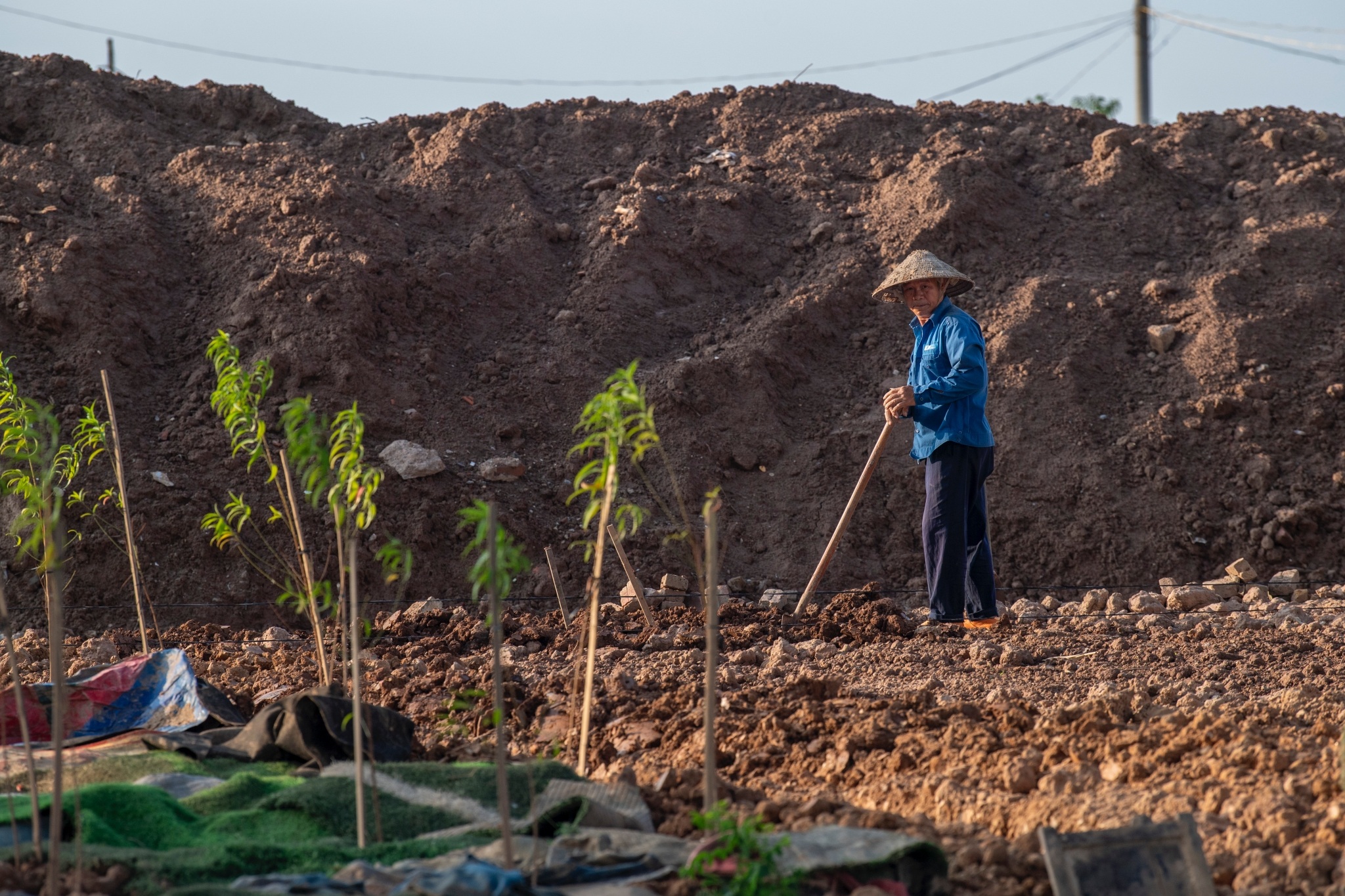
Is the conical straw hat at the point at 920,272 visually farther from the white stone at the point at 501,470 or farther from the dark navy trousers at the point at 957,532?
the white stone at the point at 501,470

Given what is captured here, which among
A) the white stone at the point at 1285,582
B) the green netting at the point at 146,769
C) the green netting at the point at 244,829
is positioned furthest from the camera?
the white stone at the point at 1285,582

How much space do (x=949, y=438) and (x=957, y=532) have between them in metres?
0.44

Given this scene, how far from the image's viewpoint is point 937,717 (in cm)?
365

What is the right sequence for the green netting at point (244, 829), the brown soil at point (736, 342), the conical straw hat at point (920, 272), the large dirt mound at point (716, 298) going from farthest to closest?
the large dirt mound at point (716, 298), the conical straw hat at point (920, 272), the brown soil at point (736, 342), the green netting at point (244, 829)

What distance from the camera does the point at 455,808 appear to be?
2857mm

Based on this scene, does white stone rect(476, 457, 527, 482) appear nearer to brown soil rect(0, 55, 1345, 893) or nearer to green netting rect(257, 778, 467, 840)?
brown soil rect(0, 55, 1345, 893)

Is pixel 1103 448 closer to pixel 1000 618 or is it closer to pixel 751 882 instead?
pixel 1000 618

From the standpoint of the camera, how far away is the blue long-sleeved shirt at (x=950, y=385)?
5156 millimetres

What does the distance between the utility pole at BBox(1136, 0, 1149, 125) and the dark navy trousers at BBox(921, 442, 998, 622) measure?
11.3 meters

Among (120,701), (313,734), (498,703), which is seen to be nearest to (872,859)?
(498,703)

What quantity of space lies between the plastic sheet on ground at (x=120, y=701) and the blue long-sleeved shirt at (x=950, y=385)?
10.5 feet

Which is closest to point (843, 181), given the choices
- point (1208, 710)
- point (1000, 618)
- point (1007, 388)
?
point (1007, 388)

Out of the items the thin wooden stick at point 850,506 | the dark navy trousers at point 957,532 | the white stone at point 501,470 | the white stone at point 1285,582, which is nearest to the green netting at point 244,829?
the thin wooden stick at point 850,506

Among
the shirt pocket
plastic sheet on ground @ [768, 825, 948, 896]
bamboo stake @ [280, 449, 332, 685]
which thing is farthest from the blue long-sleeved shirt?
plastic sheet on ground @ [768, 825, 948, 896]
